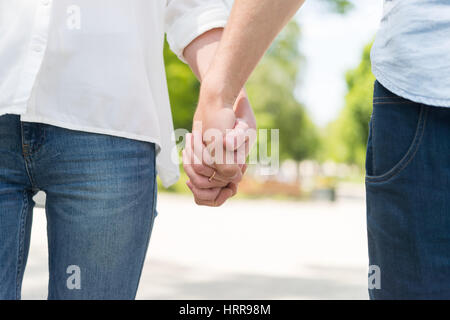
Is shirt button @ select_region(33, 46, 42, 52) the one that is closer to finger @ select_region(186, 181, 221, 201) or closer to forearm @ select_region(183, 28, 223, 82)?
forearm @ select_region(183, 28, 223, 82)

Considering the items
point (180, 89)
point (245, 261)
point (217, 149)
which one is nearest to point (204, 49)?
point (217, 149)

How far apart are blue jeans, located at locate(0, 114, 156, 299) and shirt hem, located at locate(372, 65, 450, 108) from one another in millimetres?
683

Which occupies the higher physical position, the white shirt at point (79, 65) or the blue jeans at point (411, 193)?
the white shirt at point (79, 65)

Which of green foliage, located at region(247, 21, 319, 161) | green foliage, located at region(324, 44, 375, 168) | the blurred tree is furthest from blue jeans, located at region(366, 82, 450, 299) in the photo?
green foliage, located at region(324, 44, 375, 168)

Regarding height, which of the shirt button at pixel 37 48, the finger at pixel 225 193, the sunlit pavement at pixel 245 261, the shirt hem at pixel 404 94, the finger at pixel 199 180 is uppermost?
the shirt button at pixel 37 48

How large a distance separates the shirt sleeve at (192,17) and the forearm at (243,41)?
0.20m

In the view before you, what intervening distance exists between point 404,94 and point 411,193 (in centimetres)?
21

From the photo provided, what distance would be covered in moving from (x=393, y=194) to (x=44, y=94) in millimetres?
934

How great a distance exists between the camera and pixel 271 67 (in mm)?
25656

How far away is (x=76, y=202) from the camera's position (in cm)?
153

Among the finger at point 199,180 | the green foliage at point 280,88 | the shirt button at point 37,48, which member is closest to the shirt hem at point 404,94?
the finger at point 199,180

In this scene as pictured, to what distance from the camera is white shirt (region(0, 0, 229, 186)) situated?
1507 mm

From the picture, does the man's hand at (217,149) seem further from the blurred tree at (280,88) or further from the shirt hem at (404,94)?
the blurred tree at (280,88)

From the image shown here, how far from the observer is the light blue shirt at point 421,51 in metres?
1.19
